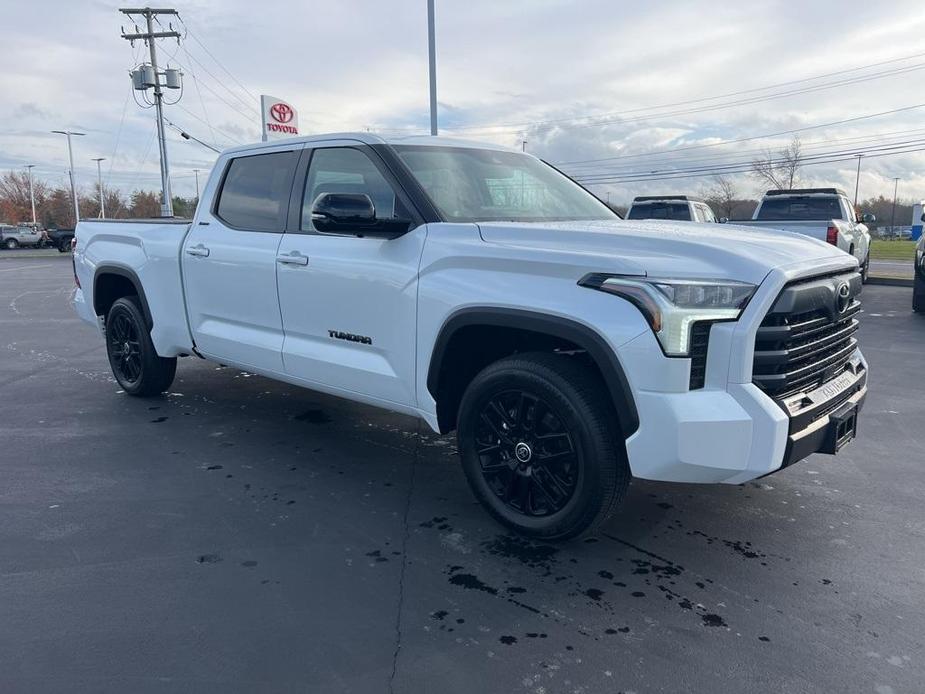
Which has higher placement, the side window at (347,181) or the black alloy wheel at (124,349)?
the side window at (347,181)

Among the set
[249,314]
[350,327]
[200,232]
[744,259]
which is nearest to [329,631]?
[350,327]

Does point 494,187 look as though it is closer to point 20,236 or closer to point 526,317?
point 526,317

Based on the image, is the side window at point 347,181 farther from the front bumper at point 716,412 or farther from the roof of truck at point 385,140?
the front bumper at point 716,412

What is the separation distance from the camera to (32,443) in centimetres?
498

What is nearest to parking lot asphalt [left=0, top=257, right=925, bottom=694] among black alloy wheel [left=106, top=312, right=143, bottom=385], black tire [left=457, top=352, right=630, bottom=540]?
black tire [left=457, top=352, right=630, bottom=540]

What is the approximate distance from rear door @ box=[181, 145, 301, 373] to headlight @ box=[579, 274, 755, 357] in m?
2.45

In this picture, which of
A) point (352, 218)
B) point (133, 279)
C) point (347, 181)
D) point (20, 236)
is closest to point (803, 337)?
point (352, 218)

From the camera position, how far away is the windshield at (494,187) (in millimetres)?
3945

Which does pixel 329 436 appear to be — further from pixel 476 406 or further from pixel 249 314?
pixel 476 406

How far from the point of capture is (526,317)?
319 centimetres

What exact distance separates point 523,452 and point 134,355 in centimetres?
401

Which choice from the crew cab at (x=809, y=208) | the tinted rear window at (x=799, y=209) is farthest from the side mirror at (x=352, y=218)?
the tinted rear window at (x=799, y=209)

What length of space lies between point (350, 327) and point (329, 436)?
1312mm

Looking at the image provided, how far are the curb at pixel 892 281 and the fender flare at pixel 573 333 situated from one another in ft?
50.9
